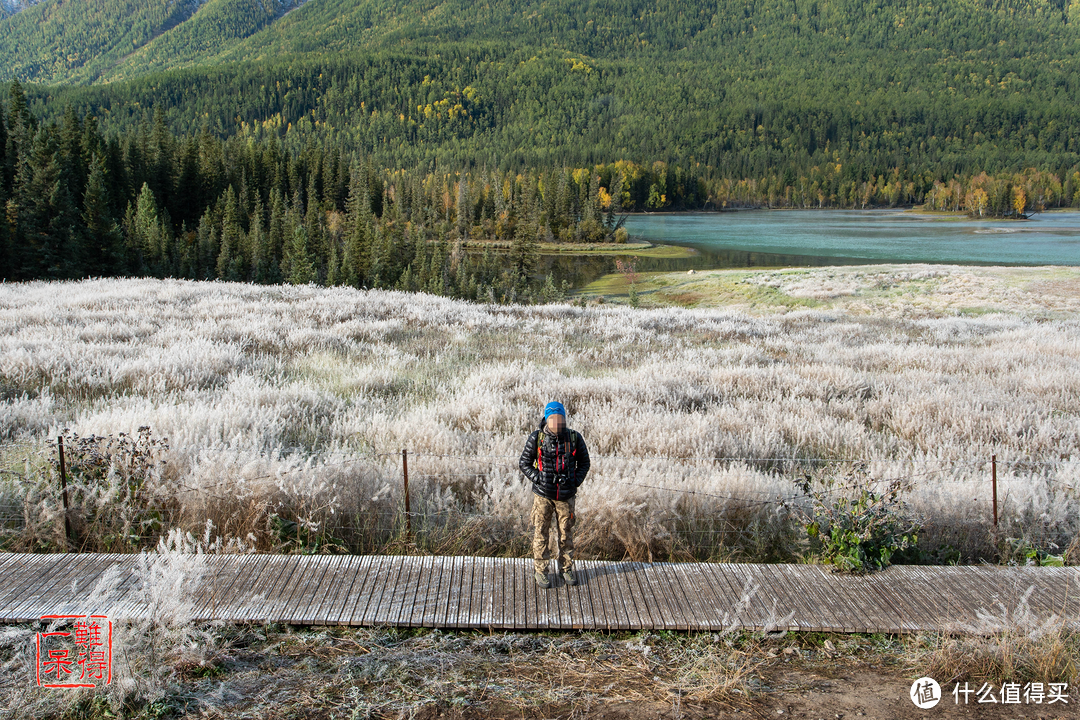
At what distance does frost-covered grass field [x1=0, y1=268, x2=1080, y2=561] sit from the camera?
4832 millimetres

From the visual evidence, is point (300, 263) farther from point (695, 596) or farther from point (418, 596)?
point (695, 596)

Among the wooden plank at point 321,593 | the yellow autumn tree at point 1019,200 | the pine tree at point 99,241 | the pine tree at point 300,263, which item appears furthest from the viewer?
the yellow autumn tree at point 1019,200

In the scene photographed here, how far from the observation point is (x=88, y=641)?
3074 millimetres

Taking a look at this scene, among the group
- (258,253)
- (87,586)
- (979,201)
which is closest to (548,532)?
(87,586)

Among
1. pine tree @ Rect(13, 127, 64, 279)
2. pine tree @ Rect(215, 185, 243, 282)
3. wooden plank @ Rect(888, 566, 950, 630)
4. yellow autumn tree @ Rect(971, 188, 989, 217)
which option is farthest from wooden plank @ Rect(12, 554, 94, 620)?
yellow autumn tree @ Rect(971, 188, 989, 217)

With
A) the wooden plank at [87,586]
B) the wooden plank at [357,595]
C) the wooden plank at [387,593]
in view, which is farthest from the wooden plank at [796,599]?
the wooden plank at [87,586]

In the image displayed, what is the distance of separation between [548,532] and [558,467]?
42 centimetres

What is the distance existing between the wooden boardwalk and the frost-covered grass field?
0.54m

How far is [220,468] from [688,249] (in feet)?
291

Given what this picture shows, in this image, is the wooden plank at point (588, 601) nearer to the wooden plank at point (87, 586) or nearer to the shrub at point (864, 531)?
the shrub at point (864, 531)

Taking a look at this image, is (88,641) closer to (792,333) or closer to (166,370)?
(166,370)

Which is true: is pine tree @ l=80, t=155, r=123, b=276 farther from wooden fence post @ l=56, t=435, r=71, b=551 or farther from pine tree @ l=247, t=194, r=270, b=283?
wooden fence post @ l=56, t=435, r=71, b=551

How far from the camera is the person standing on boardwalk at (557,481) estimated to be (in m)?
3.96

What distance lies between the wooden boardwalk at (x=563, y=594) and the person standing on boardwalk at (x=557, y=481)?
0.20 meters
